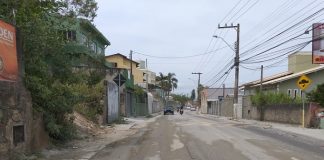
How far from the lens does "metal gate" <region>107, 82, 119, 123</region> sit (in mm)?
33669

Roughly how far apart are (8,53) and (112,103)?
22257 millimetres

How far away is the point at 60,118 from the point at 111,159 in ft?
14.2

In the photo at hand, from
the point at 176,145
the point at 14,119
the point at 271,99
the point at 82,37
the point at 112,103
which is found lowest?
the point at 176,145

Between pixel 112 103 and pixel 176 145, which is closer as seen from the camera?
pixel 176 145

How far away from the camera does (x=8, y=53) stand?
516 inches

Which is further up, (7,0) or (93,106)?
(7,0)

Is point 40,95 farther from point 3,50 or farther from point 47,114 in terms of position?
point 3,50

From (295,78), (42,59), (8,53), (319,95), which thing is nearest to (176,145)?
(42,59)

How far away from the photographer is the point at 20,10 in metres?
16.6

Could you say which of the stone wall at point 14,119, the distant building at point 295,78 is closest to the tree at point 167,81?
the distant building at point 295,78

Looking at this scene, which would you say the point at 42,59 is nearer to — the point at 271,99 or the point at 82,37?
the point at 82,37

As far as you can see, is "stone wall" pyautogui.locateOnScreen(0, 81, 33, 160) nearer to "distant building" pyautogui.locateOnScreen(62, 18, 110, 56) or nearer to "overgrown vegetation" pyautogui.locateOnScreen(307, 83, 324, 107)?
"distant building" pyautogui.locateOnScreen(62, 18, 110, 56)

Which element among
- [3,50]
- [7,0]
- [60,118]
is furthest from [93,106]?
[3,50]

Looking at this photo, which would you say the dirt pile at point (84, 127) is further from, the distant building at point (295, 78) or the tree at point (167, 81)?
the tree at point (167, 81)
